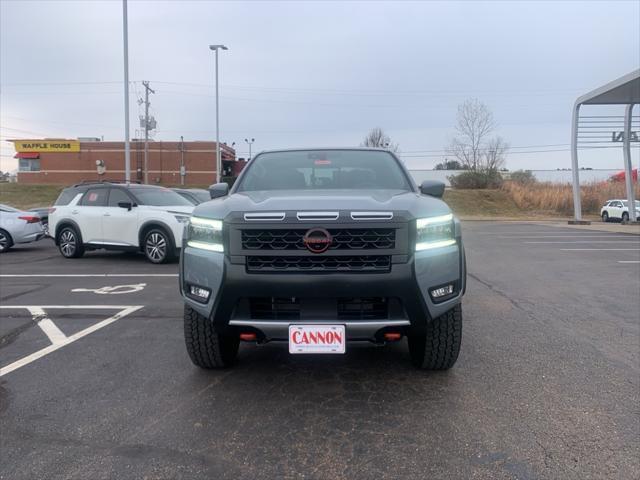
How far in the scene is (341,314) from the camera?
10.7 ft

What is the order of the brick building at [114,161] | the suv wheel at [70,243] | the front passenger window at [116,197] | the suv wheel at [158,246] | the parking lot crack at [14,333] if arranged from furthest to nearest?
the brick building at [114,161] → the suv wheel at [70,243] → the front passenger window at [116,197] → the suv wheel at [158,246] → the parking lot crack at [14,333]

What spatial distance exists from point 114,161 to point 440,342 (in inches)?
2318

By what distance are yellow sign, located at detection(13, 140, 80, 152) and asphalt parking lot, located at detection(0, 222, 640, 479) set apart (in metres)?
57.1

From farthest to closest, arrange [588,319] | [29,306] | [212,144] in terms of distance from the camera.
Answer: [212,144], [29,306], [588,319]

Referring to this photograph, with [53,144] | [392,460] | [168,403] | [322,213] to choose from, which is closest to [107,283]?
[168,403]

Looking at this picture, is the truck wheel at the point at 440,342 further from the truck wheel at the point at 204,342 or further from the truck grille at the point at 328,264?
the truck wheel at the point at 204,342

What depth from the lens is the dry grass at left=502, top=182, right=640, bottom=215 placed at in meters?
38.6

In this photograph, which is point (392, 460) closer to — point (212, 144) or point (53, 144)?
point (212, 144)

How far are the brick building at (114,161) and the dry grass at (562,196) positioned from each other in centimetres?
3243

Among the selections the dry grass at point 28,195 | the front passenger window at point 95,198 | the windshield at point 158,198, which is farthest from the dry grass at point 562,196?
the dry grass at point 28,195

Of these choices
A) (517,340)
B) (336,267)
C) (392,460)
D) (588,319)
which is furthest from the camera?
(588,319)

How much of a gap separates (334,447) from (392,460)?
0.34 m

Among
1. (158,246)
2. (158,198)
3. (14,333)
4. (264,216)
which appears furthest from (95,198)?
(264,216)

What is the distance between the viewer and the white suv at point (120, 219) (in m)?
10.2
